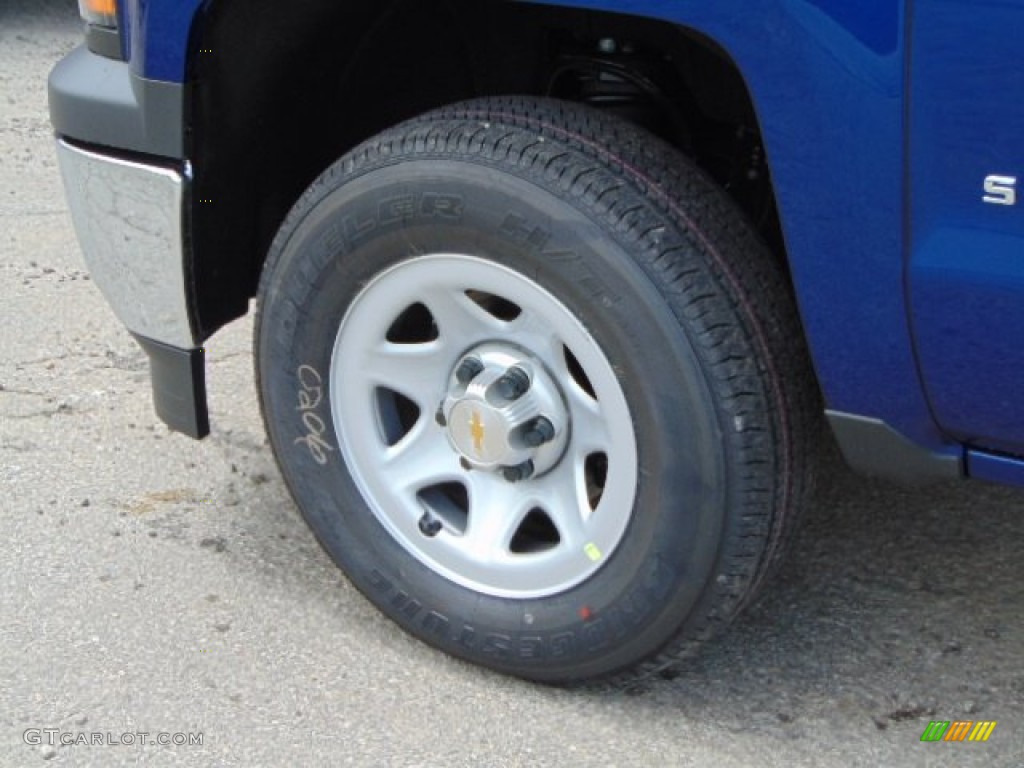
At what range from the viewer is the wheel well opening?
8.46 ft

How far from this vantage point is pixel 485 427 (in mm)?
2465

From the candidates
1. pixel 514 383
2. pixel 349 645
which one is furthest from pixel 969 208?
pixel 349 645

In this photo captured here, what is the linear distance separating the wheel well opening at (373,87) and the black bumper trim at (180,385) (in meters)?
0.08

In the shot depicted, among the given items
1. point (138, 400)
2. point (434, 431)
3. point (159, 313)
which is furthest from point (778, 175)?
point (138, 400)

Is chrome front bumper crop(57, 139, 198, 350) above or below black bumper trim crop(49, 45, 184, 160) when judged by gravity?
below

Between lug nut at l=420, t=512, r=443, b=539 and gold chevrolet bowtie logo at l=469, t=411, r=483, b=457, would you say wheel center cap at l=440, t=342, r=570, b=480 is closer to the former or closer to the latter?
gold chevrolet bowtie logo at l=469, t=411, r=483, b=457

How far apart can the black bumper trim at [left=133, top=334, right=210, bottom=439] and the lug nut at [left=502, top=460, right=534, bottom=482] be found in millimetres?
670

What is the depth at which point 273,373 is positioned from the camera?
104 inches

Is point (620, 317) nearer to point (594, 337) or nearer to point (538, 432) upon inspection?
point (594, 337)

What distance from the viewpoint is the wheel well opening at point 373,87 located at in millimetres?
2580

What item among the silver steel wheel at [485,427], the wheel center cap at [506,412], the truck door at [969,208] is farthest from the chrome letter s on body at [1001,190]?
the wheel center cap at [506,412]

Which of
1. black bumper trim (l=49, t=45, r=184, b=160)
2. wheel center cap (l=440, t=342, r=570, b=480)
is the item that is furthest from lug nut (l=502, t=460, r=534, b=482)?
black bumper trim (l=49, t=45, r=184, b=160)

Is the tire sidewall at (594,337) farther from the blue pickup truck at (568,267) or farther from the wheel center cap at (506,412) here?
the wheel center cap at (506,412)

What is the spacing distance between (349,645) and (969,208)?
137 centimetres
